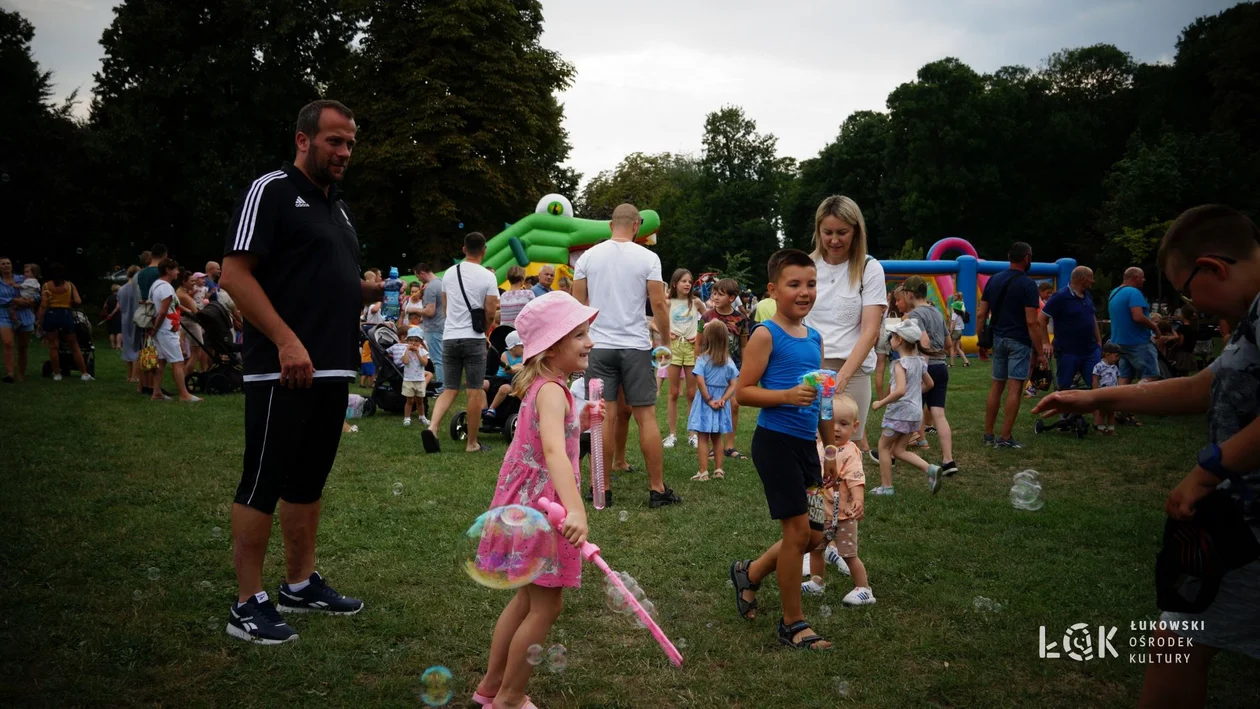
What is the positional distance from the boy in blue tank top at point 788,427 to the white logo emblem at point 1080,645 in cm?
103

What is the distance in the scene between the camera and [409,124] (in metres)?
31.6

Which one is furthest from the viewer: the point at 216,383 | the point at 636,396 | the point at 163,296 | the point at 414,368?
the point at 216,383

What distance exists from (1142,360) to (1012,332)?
2.66 meters

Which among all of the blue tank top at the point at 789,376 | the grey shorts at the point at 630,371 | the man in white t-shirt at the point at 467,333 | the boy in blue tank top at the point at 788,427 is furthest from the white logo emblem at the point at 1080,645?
the man in white t-shirt at the point at 467,333

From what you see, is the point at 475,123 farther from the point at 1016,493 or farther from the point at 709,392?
the point at 1016,493

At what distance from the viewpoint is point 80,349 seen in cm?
1652

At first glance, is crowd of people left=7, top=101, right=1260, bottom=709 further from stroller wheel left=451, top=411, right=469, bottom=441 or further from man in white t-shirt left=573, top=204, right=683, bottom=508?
stroller wheel left=451, top=411, right=469, bottom=441

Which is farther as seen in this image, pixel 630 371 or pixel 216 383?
pixel 216 383

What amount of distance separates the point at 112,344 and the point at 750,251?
145 feet

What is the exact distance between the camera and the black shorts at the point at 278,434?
3.95m

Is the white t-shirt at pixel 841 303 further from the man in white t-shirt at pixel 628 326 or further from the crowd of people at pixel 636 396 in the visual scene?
the man in white t-shirt at pixel 628 326

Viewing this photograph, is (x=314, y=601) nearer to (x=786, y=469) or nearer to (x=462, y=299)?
(x=786, y=469)

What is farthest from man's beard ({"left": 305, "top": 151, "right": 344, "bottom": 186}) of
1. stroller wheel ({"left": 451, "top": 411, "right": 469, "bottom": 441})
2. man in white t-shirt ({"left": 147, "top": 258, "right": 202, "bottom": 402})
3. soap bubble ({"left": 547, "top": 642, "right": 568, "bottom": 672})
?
man in white t-shirt ({"left": 147, "top": 258, "right": 202, "bottom": 402})

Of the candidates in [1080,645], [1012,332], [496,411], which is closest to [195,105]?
[496,411]
